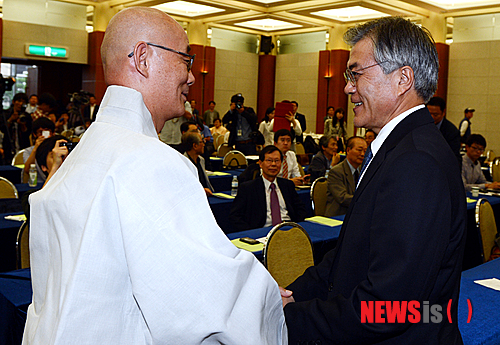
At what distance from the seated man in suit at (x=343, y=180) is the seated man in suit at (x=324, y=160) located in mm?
1555

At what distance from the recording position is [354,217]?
1396 millimetres

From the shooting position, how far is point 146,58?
1117 mm

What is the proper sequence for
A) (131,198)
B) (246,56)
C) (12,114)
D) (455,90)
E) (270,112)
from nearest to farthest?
(131,198)
(12,114)
(270,112)
(455,90)
(246,56)

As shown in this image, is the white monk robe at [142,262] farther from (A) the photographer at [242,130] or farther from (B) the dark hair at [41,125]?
(A) the photographer at [242,130]

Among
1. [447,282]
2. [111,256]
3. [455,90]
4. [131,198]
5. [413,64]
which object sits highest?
[455,90]

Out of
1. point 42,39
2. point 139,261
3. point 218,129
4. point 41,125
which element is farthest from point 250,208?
point 42,39

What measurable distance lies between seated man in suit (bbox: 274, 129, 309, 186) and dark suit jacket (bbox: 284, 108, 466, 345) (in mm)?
5231

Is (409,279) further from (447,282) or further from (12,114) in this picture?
(12,114)

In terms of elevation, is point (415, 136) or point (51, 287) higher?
point (415, 136)

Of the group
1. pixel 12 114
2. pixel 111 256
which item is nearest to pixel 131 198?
pixel 111 256

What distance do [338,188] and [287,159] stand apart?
188 cm

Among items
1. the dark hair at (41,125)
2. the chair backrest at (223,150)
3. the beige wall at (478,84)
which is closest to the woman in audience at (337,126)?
the chair backrest at (223,150)

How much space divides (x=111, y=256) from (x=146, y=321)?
0.45 ft

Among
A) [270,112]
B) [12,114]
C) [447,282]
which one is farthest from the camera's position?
[270,112]
